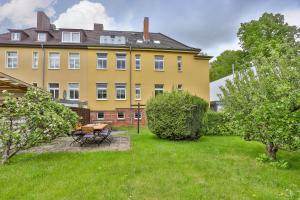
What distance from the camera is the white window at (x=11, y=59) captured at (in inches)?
809

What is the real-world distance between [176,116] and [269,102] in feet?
16.7

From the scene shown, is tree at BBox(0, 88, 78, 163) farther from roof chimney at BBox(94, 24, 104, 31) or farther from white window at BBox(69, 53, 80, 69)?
roof chimney at BBox(94, 24, 104, 31)

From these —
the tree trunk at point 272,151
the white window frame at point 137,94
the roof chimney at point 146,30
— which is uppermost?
the roof chimney at point 146,30

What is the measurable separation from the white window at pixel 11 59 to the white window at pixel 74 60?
510cm

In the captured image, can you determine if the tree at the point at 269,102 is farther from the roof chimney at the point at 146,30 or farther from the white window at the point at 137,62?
the roof chimney at the point at 146,30

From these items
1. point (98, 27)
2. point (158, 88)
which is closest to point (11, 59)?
point (98, 27)

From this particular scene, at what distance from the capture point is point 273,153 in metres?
6.88

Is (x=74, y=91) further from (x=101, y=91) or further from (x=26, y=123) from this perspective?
(x=26, y=123)

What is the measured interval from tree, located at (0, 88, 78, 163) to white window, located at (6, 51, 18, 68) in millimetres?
16360

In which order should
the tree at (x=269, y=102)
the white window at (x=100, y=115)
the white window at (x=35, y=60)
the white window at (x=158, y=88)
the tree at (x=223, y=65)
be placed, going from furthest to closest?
the tree at (x=223, y=65)
the white window at (x=158, y=88)
the white window at (x=100, y=115)
the white window at (x=35, y=60)
the tree at (x=269, y=102)

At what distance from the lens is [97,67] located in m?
21.3

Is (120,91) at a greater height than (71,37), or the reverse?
(71,37)

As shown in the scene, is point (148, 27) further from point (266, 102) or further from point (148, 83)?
point (266, 102)

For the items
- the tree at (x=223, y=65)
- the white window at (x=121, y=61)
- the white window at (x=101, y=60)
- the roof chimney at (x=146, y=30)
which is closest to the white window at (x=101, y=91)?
the white window at (x=101, y=60)
